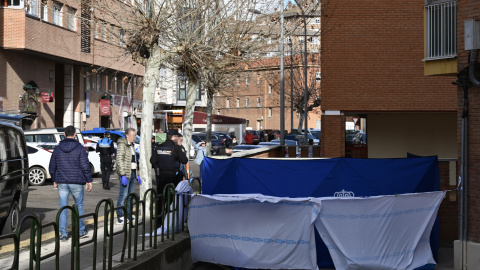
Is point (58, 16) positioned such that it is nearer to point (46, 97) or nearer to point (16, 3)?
point (46, 97)

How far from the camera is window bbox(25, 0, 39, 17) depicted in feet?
109

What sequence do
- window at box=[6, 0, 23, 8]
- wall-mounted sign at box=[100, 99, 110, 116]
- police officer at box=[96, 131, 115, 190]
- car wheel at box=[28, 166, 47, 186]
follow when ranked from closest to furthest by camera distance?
1. police officer at box=[96, 131, 115, 190]
2. car wheel at box=[28, 166, 47, 186]
3. window at box=[6, 0, 23, 8]
4. wall-mounted sign at box=[100, 99, 110, 116]

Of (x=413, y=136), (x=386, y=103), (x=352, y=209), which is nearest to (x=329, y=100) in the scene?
(x=386, y=103)

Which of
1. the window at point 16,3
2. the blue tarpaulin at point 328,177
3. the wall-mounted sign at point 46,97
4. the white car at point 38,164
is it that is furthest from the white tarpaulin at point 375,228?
the wall-mounted sign at point 46,97

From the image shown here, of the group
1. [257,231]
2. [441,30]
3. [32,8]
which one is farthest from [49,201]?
[32,8]

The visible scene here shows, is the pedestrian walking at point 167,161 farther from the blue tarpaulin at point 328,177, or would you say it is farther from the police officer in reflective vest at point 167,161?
the blue tarpaulin at point 328,177

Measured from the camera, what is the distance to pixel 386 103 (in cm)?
2142

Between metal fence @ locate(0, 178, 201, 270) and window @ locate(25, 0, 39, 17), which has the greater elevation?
window @ locate(25, 0, 39, 17)

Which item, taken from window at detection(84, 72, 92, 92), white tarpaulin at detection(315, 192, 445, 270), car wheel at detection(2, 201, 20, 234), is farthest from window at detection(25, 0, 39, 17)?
white tarpaulin at detection(315, 192, 445, 270)

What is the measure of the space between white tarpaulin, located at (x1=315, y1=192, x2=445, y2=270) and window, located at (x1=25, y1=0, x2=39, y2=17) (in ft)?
85.7

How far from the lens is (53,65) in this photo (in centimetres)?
3919

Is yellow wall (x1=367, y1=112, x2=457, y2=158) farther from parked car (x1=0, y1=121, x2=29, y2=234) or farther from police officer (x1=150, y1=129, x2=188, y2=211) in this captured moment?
parked car (x1=0, y1=121, x2=29, y2=234)

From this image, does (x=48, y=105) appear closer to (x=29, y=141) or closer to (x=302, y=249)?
(x=29, y=141)

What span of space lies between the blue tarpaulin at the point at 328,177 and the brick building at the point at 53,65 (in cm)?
1465
